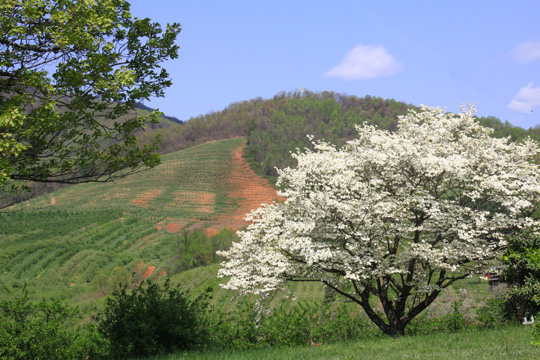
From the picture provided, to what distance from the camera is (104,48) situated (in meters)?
8.99

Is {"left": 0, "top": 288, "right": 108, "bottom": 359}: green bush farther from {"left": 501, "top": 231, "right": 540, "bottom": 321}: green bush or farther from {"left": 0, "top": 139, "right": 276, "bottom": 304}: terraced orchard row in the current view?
{"left": 0, "top": 139, "right": 276, "bottom": 304}: terraced orchard row

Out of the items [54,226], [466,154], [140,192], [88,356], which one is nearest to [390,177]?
[466,154]

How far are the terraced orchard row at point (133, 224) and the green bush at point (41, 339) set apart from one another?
27.0m

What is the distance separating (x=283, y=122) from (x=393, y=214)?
13657cm

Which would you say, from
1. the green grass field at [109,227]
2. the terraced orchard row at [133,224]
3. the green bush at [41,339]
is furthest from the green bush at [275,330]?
the green grass field at [109,227]

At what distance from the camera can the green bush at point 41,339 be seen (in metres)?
8.65

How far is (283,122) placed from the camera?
148m

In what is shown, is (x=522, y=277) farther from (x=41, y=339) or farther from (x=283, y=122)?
(x=283, y=122)

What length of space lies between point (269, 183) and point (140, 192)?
3075cm

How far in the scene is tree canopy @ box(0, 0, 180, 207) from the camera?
314 inches

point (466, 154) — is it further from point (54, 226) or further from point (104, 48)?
point (54, 226)

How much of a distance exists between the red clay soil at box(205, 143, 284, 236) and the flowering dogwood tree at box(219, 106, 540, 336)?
67.3 metres

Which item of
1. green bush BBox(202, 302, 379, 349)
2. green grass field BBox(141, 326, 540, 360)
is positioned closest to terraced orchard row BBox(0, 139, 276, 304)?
green bush BBox(202, 302, 379, 349)

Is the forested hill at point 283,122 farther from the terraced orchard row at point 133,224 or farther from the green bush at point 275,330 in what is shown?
the green bush at point 275,330
